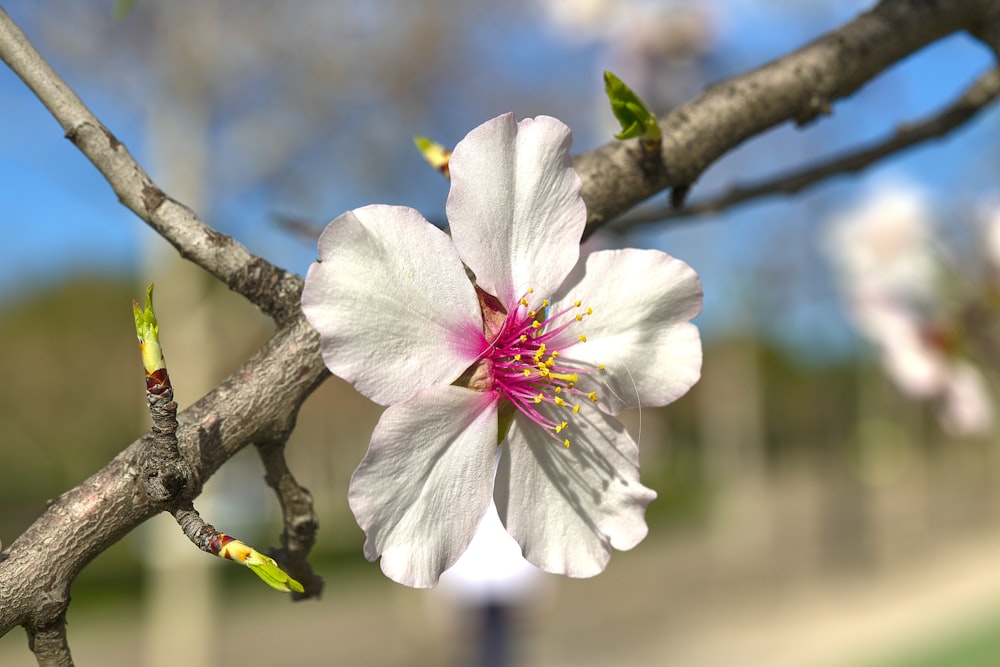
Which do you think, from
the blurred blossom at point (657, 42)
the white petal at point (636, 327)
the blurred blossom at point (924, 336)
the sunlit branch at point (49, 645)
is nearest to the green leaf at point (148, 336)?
the sunlit branch at point (49, 645)

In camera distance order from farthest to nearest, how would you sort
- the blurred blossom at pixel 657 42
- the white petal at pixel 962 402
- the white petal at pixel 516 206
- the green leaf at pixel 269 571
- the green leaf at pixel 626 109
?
the blurred blossom at pixel 657 42, the white petal at pixel 962 402, the green leaf at pixel 626 109, the white petal at pixel 516 206, the green leaf at pixel 269 571

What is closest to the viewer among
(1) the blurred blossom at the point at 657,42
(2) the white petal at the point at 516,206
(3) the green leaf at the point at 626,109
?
(2) the white petal at the point at 516,206

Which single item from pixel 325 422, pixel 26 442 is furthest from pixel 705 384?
pixel 26 442

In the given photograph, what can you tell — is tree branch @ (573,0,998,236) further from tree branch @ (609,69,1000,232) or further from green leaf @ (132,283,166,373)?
green leaf @ (132,283,166,373)

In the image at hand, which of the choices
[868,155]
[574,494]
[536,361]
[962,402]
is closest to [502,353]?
[536,361]

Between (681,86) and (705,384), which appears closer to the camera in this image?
(681,86)

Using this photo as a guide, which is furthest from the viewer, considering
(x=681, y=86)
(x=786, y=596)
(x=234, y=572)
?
(x=234, y=572)

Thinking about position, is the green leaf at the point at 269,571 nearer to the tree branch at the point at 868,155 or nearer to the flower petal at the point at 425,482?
the flower petal at the point at 425,482

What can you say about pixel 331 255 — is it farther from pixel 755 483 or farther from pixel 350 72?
pixel 755 483
